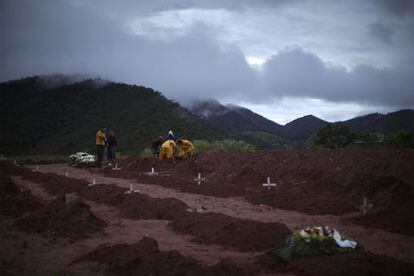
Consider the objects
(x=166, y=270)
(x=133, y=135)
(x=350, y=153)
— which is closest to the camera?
(x=166, y=270)

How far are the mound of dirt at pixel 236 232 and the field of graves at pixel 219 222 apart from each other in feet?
0.07

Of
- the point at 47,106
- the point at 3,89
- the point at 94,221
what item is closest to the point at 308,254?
the point at 94,221

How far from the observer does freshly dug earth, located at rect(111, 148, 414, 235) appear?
35.6ft

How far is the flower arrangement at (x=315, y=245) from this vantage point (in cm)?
669

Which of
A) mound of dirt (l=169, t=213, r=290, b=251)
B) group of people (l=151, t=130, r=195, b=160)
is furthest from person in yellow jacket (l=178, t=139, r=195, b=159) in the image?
mound of dirt (l=169, t=213, r=290, b=251)

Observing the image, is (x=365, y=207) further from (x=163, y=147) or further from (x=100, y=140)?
(x=100, y=140)

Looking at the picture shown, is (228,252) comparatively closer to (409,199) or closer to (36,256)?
(36,256)

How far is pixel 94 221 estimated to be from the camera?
9.56 meters

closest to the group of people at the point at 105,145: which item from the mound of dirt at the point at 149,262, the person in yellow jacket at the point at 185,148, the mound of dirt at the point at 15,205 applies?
the person in yellow jacket at the point at 185,148

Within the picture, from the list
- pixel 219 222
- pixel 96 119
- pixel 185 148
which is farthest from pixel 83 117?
pixel 219 222

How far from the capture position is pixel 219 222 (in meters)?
9.01

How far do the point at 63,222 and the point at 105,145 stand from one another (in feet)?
53.8

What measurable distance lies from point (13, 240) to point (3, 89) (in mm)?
69818

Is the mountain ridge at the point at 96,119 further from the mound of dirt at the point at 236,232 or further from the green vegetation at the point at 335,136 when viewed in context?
the mound of dirt at the point at 236,232
